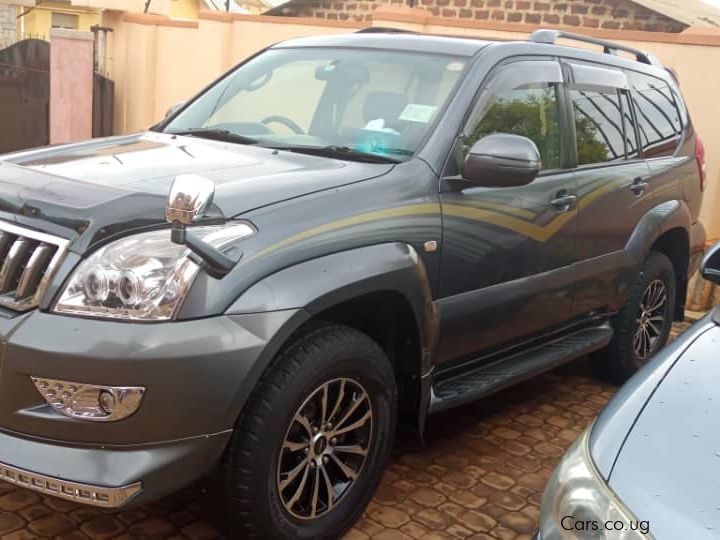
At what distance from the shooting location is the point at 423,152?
11.3 feet

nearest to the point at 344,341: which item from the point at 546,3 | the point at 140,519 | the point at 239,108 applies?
the point at 140,519

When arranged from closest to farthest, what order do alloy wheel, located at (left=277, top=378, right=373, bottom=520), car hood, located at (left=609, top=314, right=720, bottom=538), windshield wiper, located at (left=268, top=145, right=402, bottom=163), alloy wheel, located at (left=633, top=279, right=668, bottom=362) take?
car hood, located at (left=609, top=314, right=720, bottom=538) < alloy wheel, located at (left=277, top=378, right=373, bottom=520) < windshield wiper, located at (left=268, top=145, right=402, bottom=163) < alloy wheel, located at (left=633, top=279, right=668, bottom=362)

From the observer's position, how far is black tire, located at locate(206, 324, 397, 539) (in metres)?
2.68

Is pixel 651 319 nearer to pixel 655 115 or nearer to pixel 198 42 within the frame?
pixel 655 115

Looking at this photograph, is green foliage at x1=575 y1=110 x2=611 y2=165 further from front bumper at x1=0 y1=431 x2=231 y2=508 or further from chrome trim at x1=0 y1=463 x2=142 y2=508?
chrome trim at x1=0 y1=463 x2=142 y2=508

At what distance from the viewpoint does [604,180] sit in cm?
445

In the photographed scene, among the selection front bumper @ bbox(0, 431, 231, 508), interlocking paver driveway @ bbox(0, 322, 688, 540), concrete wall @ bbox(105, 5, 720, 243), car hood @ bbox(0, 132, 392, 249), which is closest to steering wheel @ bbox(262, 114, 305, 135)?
car hood @ bbox(0, 132, 392, 249)

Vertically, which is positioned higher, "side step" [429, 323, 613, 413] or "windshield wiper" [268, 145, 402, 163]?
"windshield wiper" [268, 145, 402, 163]

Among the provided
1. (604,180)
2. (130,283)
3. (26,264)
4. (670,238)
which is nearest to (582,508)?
(130,283)

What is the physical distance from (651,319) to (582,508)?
3591mm

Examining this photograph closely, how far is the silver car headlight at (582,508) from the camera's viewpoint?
6.06 feet

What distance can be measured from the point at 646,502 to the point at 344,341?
133 cm

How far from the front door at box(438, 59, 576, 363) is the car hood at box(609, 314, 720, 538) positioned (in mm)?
1271

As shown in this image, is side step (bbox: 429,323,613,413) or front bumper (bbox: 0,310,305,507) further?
side step (bbox: 429,323,613,413)
